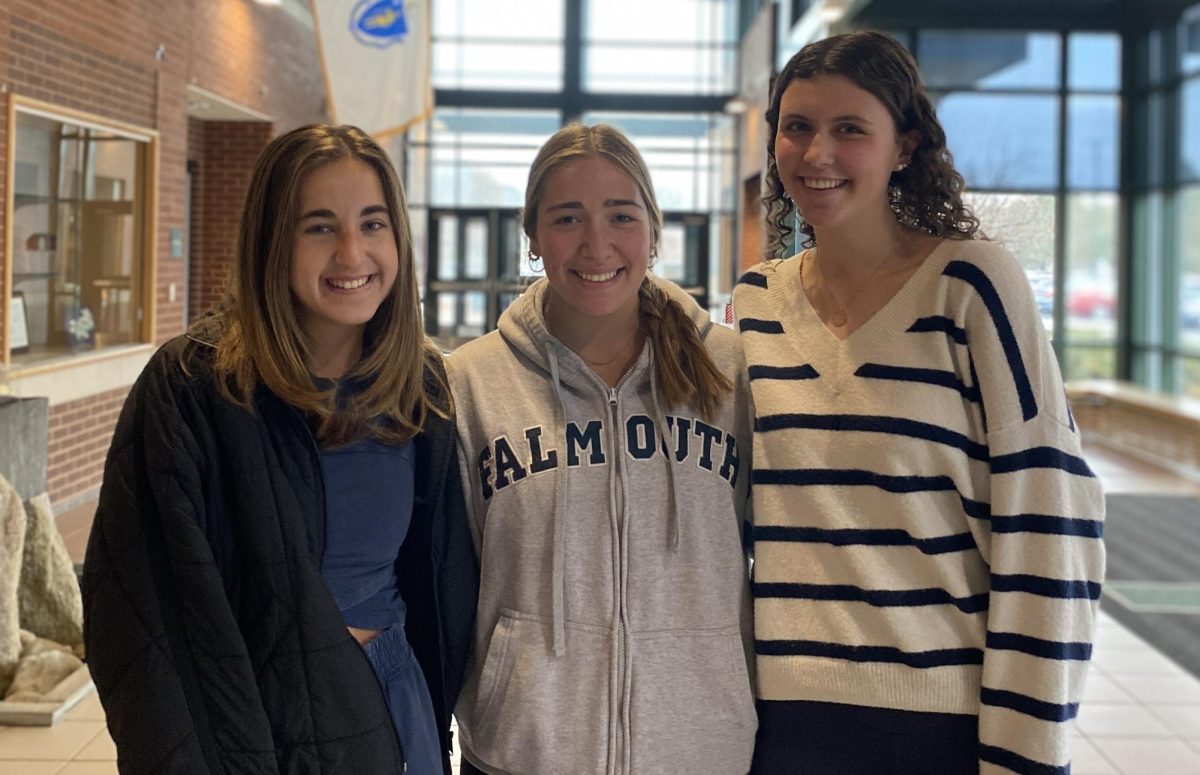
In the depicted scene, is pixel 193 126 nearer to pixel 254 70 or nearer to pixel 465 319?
pixel 254 70

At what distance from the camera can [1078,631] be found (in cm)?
159

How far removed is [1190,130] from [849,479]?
12264 millimetres

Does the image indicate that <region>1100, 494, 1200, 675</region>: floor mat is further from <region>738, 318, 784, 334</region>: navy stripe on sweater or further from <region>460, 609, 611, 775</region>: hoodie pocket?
<region>460, 609, 611, 775</region>: hoodie pocket

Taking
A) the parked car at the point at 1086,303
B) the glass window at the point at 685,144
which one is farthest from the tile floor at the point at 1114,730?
the glass window at the point at 685,144

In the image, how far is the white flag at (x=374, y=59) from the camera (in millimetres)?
6734

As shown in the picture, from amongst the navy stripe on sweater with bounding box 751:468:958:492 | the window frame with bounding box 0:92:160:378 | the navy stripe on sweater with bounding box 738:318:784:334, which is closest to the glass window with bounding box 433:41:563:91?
the window frame with bounding box 0:92:160:378

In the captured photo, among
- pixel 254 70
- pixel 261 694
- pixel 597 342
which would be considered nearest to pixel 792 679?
pixel 597 342

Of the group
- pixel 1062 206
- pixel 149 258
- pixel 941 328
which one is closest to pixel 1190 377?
pixel 1062 206

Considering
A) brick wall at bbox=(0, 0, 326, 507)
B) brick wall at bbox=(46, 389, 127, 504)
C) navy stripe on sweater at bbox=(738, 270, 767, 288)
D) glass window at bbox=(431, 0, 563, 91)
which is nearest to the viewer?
navy stripe on sweater at bbox=(738, 270, 767, 288)

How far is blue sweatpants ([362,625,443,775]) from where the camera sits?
175 cm

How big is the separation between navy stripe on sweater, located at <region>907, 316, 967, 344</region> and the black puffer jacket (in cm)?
94

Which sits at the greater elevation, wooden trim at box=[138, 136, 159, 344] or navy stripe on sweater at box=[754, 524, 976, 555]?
wooden trim at box=[138, 136, 159, 344]

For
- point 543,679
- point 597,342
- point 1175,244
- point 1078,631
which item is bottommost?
point 543,679

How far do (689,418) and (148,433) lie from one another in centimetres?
82
